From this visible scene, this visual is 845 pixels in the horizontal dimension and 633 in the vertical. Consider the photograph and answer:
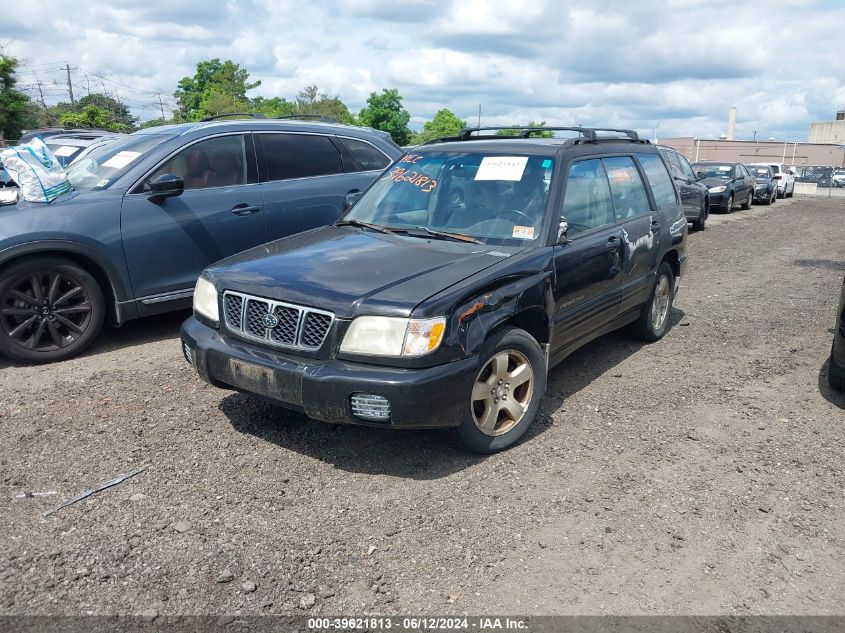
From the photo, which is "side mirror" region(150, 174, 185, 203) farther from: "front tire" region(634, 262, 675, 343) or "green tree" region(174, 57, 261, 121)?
"green tree" region(174, 57, 261, 121)

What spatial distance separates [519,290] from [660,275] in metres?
2.70

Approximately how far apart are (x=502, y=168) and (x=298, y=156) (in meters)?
2.92

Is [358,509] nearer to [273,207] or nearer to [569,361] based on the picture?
[569,361]

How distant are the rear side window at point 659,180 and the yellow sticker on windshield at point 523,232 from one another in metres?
2.00

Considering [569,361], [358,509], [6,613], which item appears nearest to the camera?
[6,613]

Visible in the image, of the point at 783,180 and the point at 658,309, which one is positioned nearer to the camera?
the point at 658,309

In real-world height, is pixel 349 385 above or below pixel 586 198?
below

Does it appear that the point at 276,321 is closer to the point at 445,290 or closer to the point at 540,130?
the point at 445,290

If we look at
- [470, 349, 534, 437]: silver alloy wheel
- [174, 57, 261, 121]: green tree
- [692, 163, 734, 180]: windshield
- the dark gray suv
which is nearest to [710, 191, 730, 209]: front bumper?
[692, 163, 734, 180]: windshield

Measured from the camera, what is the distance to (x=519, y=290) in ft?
13.4

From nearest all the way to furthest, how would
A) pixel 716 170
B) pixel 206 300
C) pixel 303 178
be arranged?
1. pixel 206 300
2. pixel 303 178
3. pixel 716 170

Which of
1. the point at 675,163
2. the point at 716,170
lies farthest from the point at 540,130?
the point at 716,170

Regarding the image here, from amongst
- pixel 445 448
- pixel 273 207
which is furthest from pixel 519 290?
pixel 273 207

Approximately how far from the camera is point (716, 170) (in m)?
21.9
